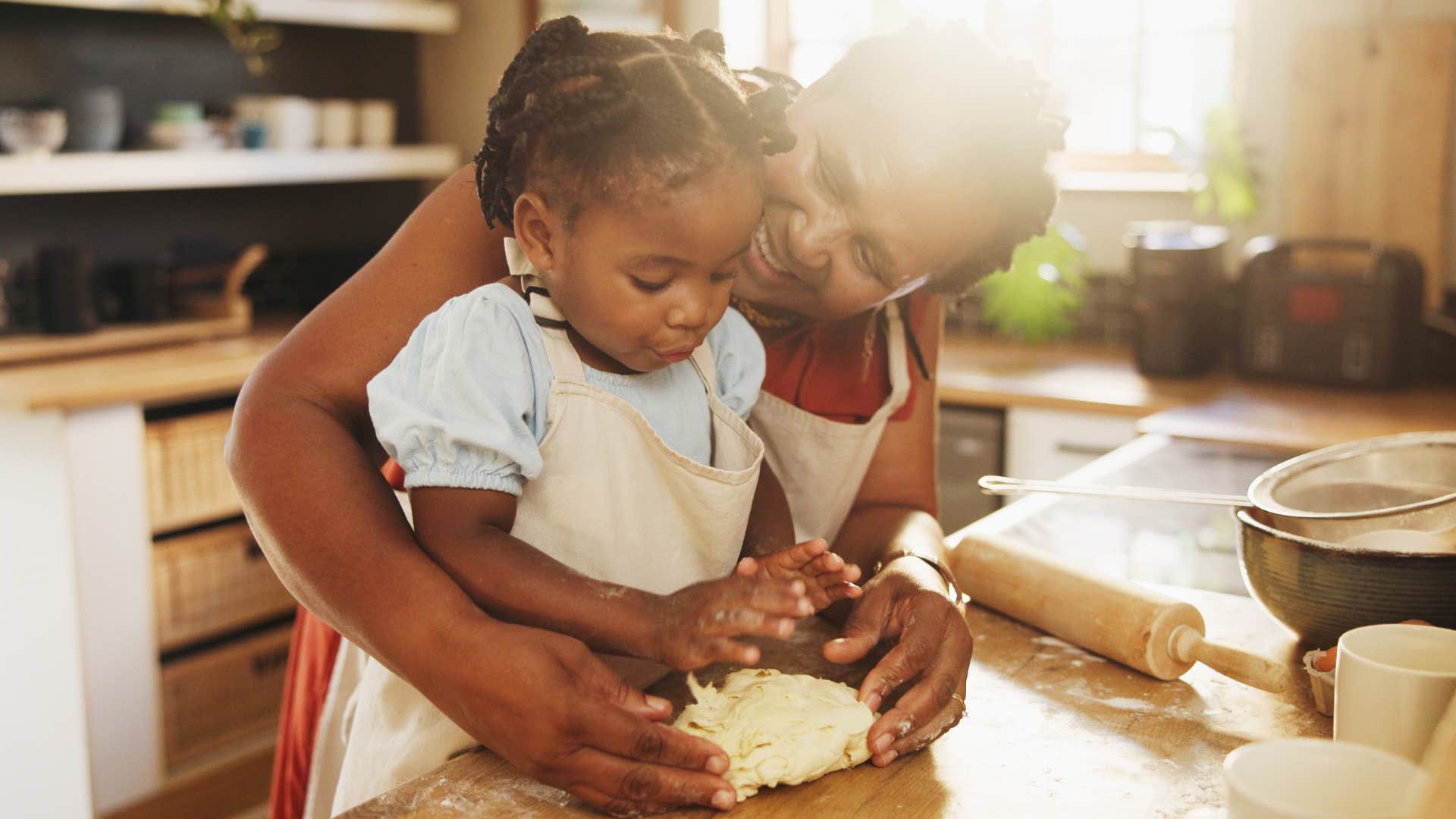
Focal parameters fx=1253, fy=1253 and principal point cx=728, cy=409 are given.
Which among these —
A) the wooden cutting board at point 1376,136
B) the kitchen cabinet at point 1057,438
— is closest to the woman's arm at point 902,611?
the kitchen cabinet at point 1057,438

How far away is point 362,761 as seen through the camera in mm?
1106

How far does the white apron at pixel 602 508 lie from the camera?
959 mm

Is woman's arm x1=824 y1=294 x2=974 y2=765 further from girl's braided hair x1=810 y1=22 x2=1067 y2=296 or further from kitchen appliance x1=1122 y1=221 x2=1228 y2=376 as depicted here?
kitchen appliance x1=1122 y1=221 x2=1228 y2=376

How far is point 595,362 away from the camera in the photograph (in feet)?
3.25

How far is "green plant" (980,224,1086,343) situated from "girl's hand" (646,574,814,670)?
246 centimetres

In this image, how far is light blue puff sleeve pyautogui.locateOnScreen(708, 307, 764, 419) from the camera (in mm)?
1117

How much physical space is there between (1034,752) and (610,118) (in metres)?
0.57

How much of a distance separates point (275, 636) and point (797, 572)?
2.22 meters

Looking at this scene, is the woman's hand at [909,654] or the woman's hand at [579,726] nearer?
the woman's hand at [579,726]

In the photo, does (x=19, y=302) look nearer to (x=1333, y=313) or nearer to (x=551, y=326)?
(x=551, y=326)

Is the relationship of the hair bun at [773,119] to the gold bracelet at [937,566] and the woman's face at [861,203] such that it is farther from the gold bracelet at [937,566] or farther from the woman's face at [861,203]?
the gold bracelet at [937,566]

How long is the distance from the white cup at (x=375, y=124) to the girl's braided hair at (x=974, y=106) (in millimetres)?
2417

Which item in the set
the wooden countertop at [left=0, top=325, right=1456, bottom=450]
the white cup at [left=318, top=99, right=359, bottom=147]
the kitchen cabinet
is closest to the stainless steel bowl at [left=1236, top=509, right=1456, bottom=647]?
the wooden countertop at [left=0, top=325, right=1456, bottom=450]

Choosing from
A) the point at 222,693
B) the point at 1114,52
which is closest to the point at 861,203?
the point at 222,693
